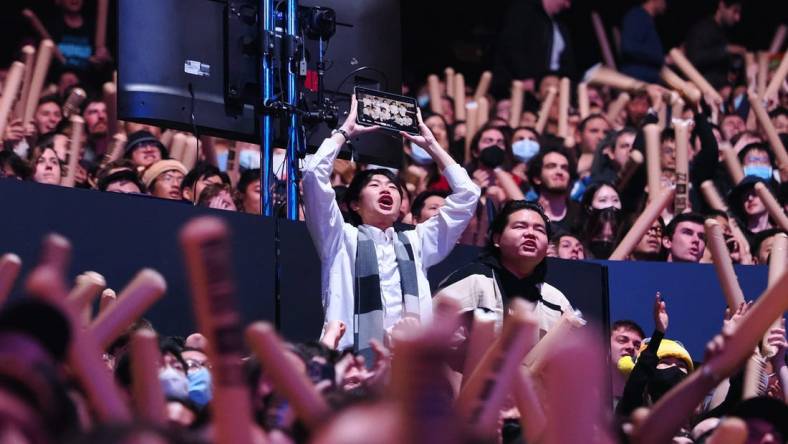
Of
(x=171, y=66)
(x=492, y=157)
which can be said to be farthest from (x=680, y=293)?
(x=171, y=66)

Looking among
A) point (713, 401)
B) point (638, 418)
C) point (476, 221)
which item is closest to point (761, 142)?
point (476, 221)

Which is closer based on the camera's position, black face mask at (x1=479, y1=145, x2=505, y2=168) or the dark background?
black face mask at (x1=479, y1=145, x2=505, y2=168)

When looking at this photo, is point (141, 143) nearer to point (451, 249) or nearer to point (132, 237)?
point (132, 237)

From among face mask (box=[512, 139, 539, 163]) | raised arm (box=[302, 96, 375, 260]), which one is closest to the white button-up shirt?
raised arm (box=[302, 96, 375, 260])

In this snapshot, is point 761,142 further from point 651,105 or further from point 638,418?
point 638,418

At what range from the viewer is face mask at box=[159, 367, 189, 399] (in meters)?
3.42

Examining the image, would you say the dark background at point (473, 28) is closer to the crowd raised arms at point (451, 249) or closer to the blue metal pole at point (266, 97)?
the crowd raised arms at point (451, 249)

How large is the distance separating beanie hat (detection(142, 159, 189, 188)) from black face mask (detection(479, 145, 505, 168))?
2028 millimetres

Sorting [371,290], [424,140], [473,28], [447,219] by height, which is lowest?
[371,290]

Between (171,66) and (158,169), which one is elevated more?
(171,66)

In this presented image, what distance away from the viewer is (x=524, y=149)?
29.1 ft

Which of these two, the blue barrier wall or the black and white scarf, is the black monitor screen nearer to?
the black and white scarf

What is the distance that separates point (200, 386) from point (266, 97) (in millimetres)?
1907

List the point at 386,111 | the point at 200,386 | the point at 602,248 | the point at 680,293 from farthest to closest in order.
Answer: the point at 602,248, the point at 680,293, the point at 386,111, the point at 200,386
